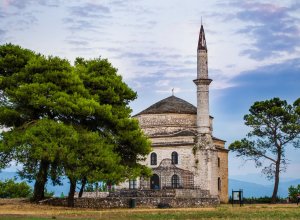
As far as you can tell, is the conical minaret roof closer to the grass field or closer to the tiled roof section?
the tiled roof section

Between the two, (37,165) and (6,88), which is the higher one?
(6,88)

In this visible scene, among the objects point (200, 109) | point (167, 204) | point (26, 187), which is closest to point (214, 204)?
point (167, 204)

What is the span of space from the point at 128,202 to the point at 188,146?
24.7 meters

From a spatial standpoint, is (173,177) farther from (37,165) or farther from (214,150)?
(37,165)

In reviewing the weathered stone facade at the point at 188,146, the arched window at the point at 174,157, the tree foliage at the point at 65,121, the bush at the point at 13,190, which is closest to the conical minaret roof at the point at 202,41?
the weathered stone facade at the point at 188,146

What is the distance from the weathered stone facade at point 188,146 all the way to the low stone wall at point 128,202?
44.6 ft

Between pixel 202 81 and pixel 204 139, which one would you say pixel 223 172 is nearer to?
pixel 204 139

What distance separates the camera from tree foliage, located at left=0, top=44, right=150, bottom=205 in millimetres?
40000

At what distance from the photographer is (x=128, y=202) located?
4550 centimetres

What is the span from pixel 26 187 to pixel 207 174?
23.1 meters

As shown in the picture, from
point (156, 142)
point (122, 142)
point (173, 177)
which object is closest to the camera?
point (122, 142)

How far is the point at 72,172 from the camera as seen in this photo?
4050 centimetres

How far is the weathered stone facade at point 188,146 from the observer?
220 feet

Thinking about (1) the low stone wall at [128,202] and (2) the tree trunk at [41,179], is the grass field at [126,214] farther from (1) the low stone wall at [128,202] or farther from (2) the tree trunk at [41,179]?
(1) the low stone wall at [128,202]
